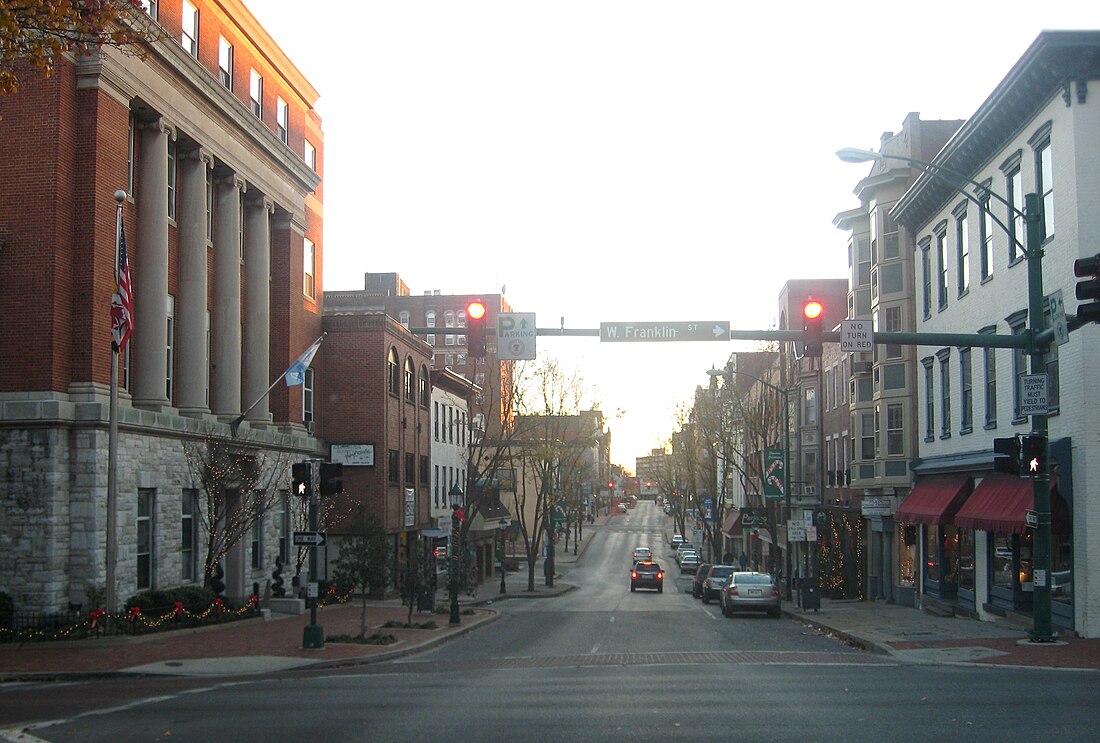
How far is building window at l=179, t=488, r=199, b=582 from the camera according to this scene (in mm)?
31234

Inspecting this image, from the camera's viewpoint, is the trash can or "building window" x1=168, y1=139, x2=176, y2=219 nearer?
"building window" x1=168, y1=139, x2=176, y2=219

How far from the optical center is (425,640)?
2692cm

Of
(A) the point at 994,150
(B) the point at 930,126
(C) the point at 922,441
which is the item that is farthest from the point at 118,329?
(B) the point at 930,126

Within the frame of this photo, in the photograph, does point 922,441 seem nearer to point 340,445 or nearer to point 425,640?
point 425,640

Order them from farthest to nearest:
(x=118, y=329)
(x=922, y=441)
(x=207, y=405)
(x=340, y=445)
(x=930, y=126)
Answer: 1. (x=340, y=445)
2. (x=930, y=126)
3. (x=922, y=441)
4. (x=207, y=405)
5. (x=118, y=329)

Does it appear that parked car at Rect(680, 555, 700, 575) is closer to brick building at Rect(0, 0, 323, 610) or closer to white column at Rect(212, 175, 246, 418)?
brick building at Rect(0, 0, 323, 610)

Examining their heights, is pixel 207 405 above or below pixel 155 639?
above

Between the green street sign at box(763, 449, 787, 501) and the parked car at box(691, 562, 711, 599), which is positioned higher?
the green street sign at box(763, 449, 787, 501)

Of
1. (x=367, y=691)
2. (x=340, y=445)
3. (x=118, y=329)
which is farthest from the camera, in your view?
(x=340, y=445)

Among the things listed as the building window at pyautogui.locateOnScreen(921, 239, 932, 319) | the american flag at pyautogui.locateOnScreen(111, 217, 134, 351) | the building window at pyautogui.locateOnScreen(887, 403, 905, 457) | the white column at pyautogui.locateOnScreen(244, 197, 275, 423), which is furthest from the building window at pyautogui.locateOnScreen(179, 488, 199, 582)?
the building window at pyautogui.locateOnScreen(887, 403, 905, 457)

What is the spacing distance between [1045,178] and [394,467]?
3104 cm

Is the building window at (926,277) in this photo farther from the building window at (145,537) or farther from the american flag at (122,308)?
the american flag at (122,308)

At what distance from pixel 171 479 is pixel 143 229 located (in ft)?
21.6

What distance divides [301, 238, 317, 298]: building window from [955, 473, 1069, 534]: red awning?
25723mm
